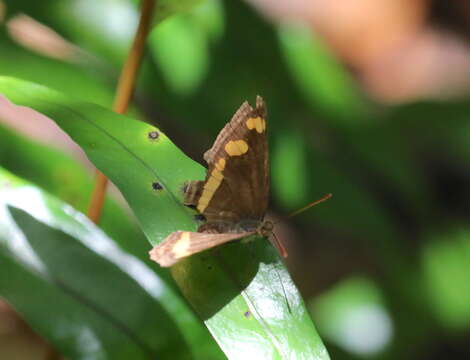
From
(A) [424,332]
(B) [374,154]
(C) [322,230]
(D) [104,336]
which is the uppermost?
(C) [322,230]

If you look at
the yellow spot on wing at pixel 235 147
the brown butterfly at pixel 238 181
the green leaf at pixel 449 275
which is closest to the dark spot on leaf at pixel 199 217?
the brown butterfly at pixel 238 181

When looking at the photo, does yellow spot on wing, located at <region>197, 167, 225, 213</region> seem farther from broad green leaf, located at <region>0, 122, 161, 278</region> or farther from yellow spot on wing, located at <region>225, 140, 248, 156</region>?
broad green leaf, located at <region>0, 122, 161, 278</region>

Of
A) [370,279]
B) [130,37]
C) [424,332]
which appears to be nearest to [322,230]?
[370,279]

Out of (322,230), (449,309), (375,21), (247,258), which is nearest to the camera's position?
(247,258)

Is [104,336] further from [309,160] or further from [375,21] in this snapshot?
[375,21]

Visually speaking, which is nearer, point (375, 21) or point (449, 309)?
point (449, 309)

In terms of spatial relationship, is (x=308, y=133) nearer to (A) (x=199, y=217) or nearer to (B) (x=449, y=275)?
(B) (x=449, y=275)
